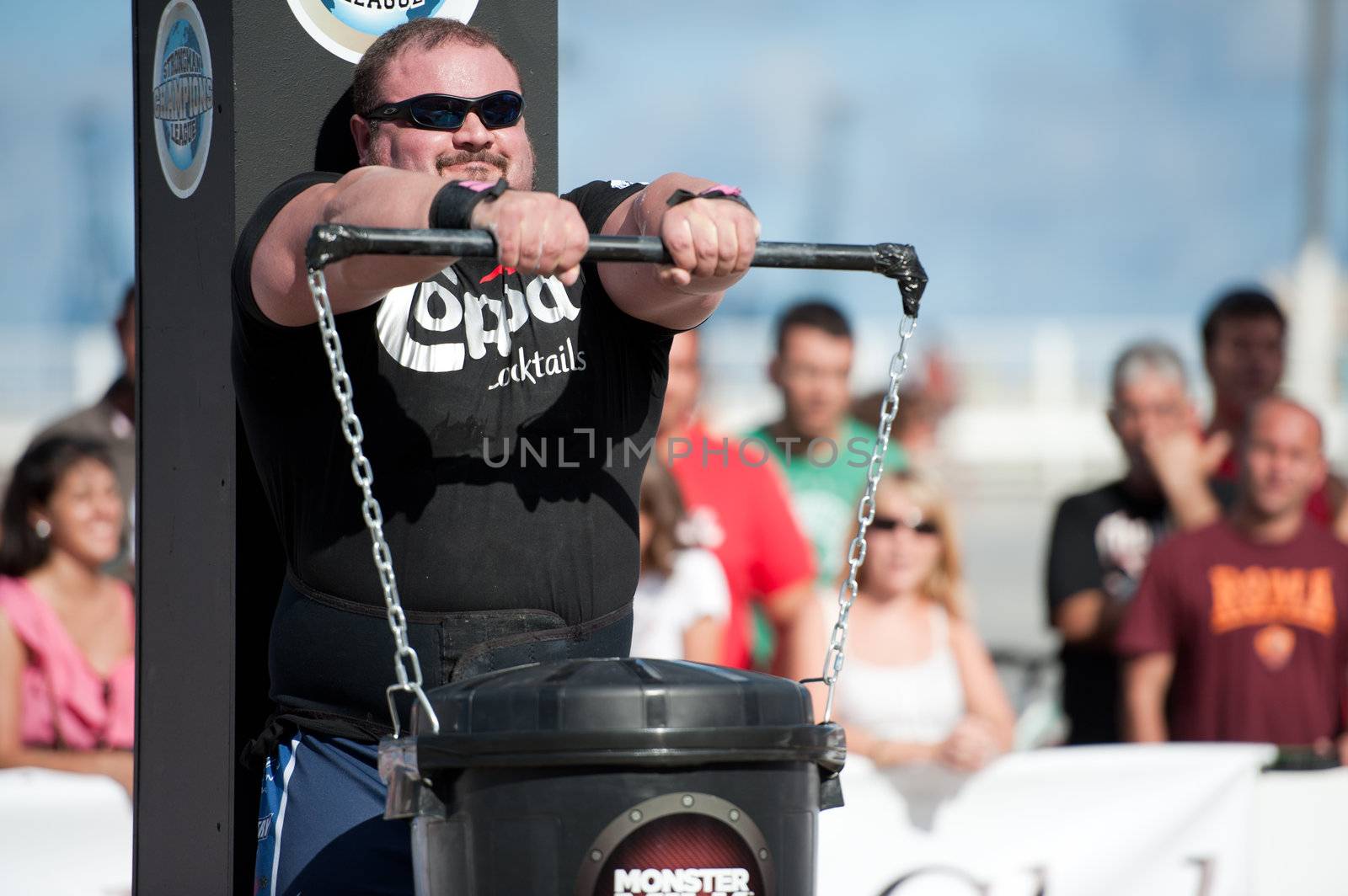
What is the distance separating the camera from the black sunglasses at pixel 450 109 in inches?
92.0

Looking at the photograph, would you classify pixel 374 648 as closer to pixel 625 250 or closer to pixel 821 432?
pixel 625 250


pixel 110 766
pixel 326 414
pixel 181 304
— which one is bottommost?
pixel 110 766

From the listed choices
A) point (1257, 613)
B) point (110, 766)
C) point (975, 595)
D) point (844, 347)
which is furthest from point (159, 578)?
Result: point (975, 595)

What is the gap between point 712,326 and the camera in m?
17.1

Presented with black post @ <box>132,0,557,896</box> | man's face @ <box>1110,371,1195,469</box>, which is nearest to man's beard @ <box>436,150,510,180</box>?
black post @ <box>132,0,557,896</box>

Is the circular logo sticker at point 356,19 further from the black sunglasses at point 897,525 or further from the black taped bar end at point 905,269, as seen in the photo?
the black sunglasses at point 897,525

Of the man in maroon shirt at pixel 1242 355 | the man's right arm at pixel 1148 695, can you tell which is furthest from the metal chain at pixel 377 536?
the man in maroon shirt at pixel 1242 355

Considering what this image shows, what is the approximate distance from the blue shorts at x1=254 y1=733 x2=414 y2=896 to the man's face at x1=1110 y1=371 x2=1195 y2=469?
370 centimetres

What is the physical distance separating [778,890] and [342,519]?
859 mm

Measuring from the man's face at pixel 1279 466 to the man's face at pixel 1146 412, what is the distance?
31cm

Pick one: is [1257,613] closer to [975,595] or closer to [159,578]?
[159,578]

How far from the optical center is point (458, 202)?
1.87 meters

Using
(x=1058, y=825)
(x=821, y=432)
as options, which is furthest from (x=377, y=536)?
(x=821, y=432)

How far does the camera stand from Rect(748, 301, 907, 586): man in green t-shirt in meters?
5.15
